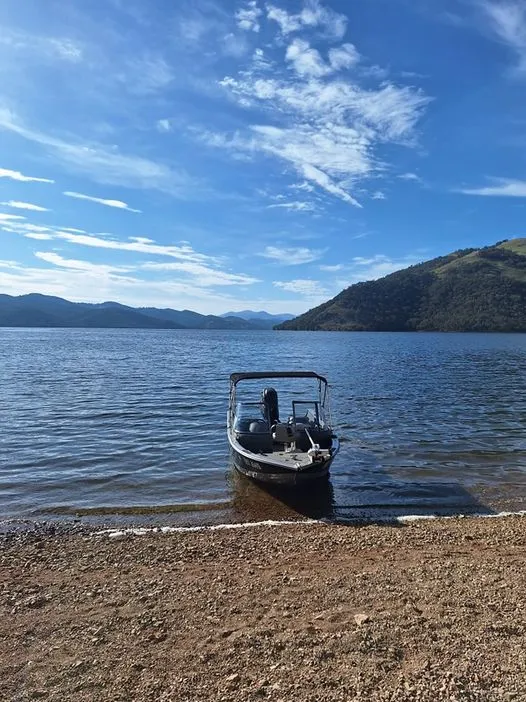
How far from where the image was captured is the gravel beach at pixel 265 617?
215 inches

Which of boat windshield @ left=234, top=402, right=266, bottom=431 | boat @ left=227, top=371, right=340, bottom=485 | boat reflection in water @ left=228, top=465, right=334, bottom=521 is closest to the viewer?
boat reflection in water @ left=228, top=465, right=334, bottom=521

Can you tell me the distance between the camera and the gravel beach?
5.46 m

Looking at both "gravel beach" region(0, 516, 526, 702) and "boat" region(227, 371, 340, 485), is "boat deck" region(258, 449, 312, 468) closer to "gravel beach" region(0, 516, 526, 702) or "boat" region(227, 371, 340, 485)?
"boat" region(227, 371, 340, 485)

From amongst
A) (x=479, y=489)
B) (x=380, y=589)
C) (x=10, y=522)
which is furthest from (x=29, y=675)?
(x=479, y=489)

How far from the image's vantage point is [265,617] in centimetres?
704

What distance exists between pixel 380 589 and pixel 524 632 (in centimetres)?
209

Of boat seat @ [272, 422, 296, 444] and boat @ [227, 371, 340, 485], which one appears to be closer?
boat @ [227, 371, 340, 485]

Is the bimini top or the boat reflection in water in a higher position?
the bimini top

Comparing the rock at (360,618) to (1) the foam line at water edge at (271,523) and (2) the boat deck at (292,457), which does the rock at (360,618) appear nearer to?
(1) the foam line at water edge at (271,523)

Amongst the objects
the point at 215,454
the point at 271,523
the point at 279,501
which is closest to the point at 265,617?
the point at 271,523

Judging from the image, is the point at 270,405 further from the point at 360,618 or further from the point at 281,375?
the point at 360,618

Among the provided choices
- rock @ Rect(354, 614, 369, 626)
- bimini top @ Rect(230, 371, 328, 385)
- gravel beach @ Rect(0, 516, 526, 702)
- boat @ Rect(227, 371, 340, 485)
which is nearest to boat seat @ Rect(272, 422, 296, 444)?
boat @ Rect(227, 371, 340, 485)

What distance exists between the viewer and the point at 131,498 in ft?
46.7

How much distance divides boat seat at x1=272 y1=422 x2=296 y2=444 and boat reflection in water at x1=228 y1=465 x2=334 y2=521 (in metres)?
1.61
